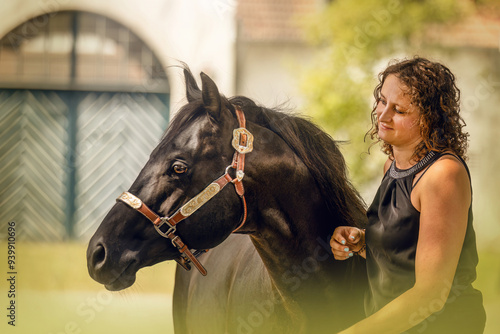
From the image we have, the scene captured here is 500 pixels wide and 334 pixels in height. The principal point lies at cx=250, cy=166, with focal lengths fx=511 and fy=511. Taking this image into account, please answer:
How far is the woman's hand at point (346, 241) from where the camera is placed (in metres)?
2.01

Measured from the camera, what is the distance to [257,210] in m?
1.97

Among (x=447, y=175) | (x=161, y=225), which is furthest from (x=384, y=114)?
(x=161, y=225)

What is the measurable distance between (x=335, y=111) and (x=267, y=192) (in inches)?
43.9

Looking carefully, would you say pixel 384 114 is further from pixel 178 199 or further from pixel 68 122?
pixel 68 122

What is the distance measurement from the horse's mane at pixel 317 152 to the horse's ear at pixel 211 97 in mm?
159

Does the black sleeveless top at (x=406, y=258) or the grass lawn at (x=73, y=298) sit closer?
the black sleeveless top at (x=406, y=258)

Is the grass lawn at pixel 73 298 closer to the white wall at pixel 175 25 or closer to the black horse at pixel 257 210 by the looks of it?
the black horse at pixel 257 210

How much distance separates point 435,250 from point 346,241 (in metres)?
0.42

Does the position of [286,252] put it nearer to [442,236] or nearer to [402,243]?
[402,243]

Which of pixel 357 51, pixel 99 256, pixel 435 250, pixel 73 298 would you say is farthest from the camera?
pixel 357 51

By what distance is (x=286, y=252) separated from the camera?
1.99 m

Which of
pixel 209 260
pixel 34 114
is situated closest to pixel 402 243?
pixel 209 260

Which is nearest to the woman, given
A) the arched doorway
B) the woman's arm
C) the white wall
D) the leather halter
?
the woman's arm

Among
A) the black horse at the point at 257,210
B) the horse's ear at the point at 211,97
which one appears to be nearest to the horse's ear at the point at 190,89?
the black horse at the point at 257,210
